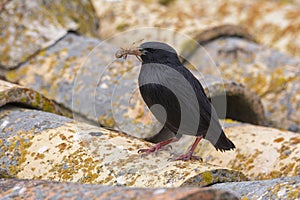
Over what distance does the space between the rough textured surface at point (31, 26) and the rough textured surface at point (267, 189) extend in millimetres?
2820

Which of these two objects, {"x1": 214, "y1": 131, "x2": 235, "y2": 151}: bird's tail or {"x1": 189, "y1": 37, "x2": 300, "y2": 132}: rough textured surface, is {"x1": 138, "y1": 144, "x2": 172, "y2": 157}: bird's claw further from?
{"x1": 189, "y1": 37, "x2": 300, "y2": 132}: rough textured surface

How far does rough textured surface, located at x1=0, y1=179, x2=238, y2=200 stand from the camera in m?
2.13

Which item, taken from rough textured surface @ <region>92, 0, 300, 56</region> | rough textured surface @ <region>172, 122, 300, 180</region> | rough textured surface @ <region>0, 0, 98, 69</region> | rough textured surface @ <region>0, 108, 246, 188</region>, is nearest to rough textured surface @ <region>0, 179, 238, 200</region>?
rough textured surface @ <region>0, 108, 246, 188</region>

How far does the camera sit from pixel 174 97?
3.56 meters

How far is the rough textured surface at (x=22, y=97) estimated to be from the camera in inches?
150

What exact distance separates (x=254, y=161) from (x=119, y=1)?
388 centimetres

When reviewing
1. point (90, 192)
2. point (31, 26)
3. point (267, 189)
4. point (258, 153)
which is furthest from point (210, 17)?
point (90, 192)

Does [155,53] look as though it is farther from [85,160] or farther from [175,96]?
[85,160]

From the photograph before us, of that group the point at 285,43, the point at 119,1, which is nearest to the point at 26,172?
the point at 119,1

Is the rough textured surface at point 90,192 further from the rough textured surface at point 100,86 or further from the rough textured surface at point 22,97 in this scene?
the rough textured surface at point 100,86

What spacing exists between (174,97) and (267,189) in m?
0.97

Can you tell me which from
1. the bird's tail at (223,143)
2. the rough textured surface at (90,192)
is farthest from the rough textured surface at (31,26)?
the rough textured surface at (90,192)

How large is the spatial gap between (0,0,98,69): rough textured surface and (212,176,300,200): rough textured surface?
2820mm

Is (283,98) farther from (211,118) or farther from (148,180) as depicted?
(148,180)
